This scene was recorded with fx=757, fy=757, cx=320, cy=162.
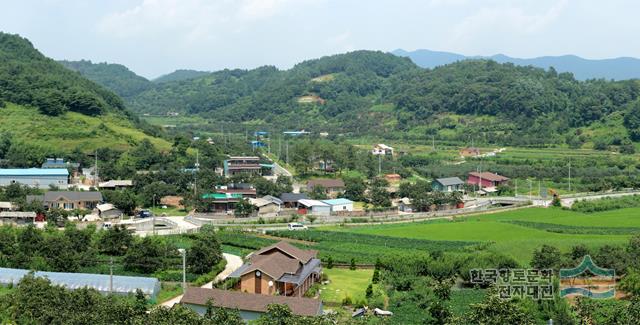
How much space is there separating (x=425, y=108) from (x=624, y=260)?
65.1 metres

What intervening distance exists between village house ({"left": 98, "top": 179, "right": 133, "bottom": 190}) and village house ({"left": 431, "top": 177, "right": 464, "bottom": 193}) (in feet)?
67.6

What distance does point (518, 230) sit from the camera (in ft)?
123

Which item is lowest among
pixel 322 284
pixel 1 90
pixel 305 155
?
pixel 322 284

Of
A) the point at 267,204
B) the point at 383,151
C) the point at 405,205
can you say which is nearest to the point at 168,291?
the point at 267,204

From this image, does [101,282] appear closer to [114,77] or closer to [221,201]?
[221,201]

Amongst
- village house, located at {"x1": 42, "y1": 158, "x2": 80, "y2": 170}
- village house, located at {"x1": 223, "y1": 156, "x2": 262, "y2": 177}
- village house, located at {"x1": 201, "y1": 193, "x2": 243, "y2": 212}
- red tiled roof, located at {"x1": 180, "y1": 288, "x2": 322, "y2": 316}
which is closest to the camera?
red tiled roof, located at {"x1": 180, "y1": 288, "x2": 322, "y2": 316}

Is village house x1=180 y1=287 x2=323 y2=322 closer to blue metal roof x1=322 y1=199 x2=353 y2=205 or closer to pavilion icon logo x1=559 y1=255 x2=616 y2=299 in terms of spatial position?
pavilion icon logo x1=559 y1=255 x2=616 y2=299

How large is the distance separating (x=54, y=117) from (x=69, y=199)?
65.5ft

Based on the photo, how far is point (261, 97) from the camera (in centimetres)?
11525

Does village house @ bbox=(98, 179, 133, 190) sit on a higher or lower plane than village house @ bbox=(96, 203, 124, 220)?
higher

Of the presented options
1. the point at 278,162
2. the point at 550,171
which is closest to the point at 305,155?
the point at 278,162

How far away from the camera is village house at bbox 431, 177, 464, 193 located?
52.4 meters

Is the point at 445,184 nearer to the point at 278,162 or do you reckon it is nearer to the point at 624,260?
the point at 278,162

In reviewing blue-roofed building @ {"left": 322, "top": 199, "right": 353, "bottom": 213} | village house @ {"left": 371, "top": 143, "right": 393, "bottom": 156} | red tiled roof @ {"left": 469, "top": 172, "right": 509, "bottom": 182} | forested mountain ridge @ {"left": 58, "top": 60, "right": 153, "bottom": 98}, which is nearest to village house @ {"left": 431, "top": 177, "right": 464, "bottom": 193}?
red tiled roof @ {"left": 469, "top": 172, "right": 509, "bottom": 182}
